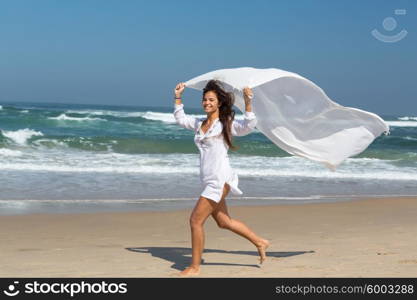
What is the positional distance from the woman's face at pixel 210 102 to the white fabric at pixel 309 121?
620mm

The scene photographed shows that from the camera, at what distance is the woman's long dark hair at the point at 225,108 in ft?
18.2

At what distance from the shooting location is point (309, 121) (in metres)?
6.45

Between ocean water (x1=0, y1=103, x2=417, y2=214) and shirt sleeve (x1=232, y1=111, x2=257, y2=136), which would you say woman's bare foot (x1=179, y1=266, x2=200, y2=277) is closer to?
shirt sleeve (x1=232, y1=111, x2=257, y2=136)

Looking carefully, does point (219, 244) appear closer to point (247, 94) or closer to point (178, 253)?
point (178, 253)

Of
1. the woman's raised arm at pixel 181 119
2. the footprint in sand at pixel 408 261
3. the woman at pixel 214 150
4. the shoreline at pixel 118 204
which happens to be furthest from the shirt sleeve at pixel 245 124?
the shoreline at pixel 118 204

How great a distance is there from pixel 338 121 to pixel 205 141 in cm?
151

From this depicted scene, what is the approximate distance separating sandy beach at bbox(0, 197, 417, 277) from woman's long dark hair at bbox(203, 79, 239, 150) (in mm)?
1126

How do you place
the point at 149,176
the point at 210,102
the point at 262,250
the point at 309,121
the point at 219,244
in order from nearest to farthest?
1. the point at 210,102
2. the point at 262,250
3. the point at 309,121
4. the point at 219,244
5. the point at 149,176

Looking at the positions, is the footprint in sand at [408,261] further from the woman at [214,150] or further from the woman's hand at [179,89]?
the woman's hand at [179,89]

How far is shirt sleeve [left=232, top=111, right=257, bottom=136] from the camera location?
5.43m

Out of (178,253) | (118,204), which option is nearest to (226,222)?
(178,253)

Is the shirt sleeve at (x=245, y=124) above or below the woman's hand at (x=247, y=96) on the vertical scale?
below

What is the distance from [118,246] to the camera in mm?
7094

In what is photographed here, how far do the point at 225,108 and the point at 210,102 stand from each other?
13 centimetres
